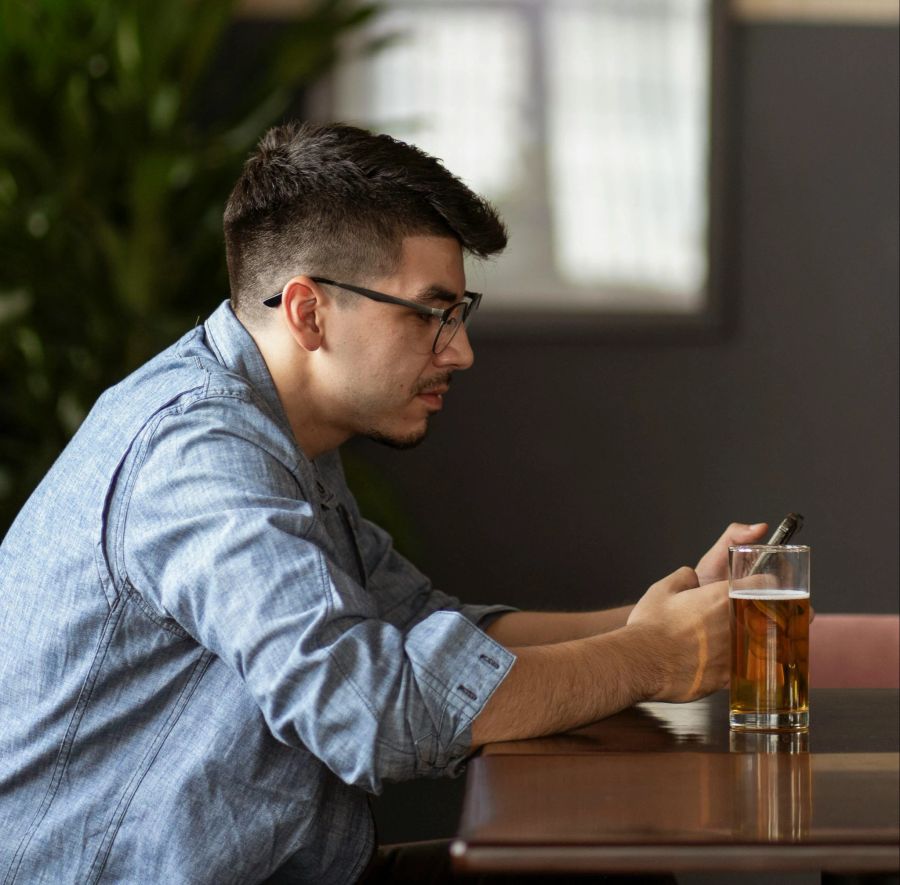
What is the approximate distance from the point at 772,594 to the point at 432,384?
0.50m

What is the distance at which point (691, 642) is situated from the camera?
49.3 inches

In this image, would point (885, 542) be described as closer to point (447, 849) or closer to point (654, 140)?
point (654, 140)

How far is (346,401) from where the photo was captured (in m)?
1.48

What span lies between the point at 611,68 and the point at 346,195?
1.70 metres

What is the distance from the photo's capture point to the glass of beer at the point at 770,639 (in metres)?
1.16

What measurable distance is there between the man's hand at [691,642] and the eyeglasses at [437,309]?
1.27 ft

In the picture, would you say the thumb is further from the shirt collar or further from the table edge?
the table edge

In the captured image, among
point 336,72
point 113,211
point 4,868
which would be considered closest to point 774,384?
point 336,72

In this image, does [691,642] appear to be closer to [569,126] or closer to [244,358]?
[244,358]

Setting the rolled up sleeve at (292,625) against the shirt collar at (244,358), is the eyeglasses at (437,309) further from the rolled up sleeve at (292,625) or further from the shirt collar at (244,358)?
the rolled up sleeve at (292,625)

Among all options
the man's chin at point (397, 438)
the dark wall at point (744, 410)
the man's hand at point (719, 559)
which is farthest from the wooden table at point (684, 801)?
the dark wall at point (744, 410)

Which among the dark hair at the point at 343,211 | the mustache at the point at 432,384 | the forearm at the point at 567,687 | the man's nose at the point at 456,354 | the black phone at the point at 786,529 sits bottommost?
the forearm at the point at 567,687

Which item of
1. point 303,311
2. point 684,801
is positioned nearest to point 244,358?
point 303,311

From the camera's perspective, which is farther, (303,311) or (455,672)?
(303,311)
